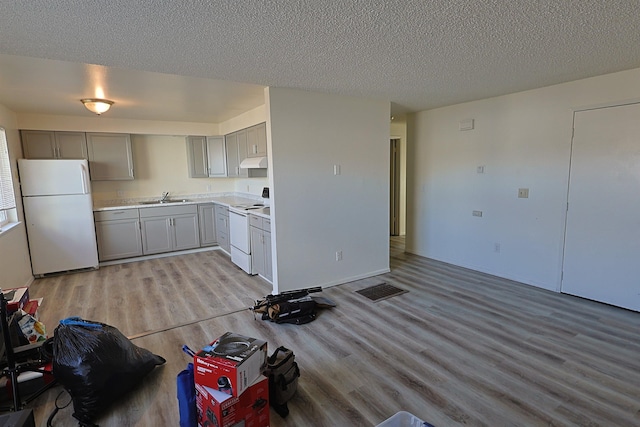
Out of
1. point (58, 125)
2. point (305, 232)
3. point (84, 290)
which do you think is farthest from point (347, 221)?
point (58, 125)

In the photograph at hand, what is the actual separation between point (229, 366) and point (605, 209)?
3.85 m

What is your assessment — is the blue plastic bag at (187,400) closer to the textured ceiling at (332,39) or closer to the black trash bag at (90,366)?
the black trash bag at (90,366)

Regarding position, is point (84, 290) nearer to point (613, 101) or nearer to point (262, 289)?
point (262, 289)

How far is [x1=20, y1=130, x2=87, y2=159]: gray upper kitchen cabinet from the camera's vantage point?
4.68 m

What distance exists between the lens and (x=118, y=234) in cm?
510

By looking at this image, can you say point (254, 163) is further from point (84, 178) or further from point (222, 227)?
point (84, 178)

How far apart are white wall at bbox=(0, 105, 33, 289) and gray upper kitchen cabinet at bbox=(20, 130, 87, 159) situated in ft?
0.40

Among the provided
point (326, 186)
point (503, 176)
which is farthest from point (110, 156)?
point (503, 176)

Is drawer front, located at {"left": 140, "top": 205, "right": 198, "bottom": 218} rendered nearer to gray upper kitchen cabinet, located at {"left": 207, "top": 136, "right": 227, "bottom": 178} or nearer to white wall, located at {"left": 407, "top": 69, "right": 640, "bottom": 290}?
gray upper kitchen cabinet, located at {"left": 207, "top": 136, "right": 227, "bottom": 178}

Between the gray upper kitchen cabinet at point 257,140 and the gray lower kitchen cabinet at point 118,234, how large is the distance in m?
2.20

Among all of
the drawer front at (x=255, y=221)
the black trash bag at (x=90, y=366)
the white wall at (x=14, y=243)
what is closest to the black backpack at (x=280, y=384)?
the black trash bag at (x=90, y=366)

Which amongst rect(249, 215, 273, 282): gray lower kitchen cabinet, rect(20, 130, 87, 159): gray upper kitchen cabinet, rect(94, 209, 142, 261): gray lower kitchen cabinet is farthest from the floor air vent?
rect(20, 130, 87, 159): gray upper kitchen cabinet

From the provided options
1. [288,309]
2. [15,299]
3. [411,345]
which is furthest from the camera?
[288,309]

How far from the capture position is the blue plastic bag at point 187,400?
176cm
